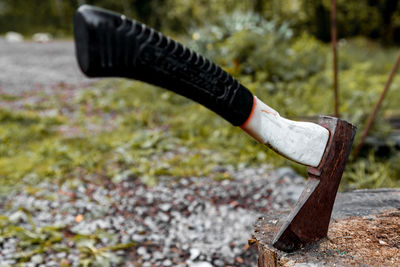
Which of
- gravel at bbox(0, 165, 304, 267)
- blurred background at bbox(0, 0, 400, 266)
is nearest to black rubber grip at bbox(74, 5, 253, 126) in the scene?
gravel at bbox(0, 165, 304, 267)

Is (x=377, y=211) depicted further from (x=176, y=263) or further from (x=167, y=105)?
(x=167, y=105)

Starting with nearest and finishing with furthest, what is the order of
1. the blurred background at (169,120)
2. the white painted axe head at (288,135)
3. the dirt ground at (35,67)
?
the white painted axe head at (288,135) → the blurred background at (169,120) → the dirt ground at (35,67)

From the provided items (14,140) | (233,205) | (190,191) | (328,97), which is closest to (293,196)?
(233,205)

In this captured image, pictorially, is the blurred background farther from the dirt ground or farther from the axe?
the axe

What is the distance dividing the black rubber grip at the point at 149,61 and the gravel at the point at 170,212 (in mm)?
1303

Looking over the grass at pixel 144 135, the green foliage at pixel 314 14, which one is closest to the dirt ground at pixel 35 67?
the grass at pixel 144 135

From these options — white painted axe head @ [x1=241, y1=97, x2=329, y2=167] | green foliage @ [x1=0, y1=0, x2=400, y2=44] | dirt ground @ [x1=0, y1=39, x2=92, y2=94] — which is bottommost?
dirt ground @ [x1=0, y1=39, x2=92, y2=94]

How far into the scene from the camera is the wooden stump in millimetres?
1186

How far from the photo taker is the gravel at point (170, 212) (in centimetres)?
213

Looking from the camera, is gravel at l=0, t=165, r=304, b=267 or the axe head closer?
the axe head

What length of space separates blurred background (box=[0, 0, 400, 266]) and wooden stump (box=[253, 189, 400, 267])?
45.2 inches

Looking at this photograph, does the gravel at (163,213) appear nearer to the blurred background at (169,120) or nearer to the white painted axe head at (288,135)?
the blurred background at (169,120)

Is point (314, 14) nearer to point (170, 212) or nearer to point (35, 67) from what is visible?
point (35, 67)

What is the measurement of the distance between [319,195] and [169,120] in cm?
319
